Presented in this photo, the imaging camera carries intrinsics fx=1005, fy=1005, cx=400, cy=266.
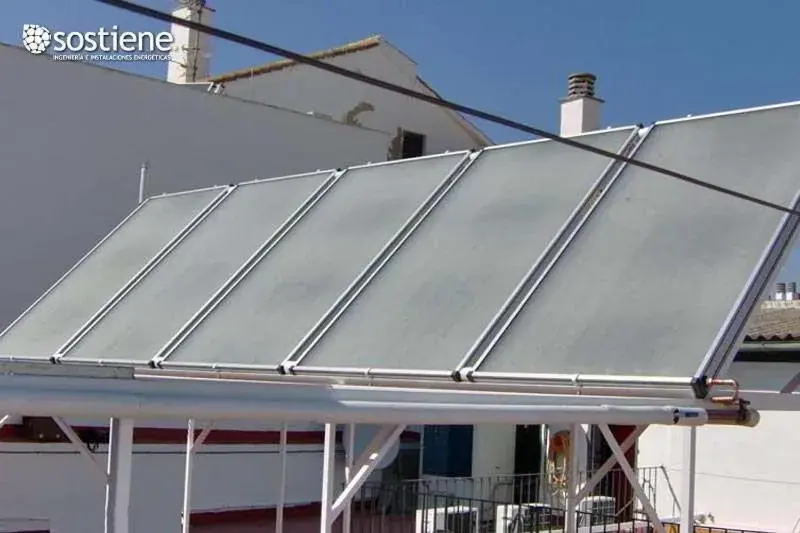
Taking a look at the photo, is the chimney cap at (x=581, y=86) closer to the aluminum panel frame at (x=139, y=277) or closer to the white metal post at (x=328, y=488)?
the aluminum panel frame at (x=139, y=277)

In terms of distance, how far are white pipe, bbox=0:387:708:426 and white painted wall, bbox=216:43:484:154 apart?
16292 millimetres

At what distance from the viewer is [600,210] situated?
18.8 ft

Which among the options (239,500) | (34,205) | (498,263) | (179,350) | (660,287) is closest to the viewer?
(660,287)

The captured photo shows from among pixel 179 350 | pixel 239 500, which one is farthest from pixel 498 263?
pixel 239 500

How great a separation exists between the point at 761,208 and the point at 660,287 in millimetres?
660

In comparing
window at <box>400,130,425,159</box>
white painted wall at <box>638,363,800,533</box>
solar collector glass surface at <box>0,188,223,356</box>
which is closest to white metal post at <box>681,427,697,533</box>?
solar collector glass surface at <box>0,188,223,356</box>

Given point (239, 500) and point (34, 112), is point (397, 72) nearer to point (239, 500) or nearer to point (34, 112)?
point (34, 112)

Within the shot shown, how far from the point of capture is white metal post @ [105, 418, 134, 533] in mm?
2963

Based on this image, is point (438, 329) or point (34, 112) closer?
point (438, 329)

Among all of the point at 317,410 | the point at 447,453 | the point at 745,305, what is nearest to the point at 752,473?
the point at 447,453

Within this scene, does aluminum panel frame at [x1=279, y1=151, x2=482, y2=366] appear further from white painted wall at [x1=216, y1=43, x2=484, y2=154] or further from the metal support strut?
white painted wall at [x1=216, y1=43, x2=484, y2=154]

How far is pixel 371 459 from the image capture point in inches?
151

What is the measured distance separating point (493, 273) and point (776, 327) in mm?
8651

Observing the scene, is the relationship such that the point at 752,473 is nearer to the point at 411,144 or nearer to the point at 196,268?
the point at 196,268
